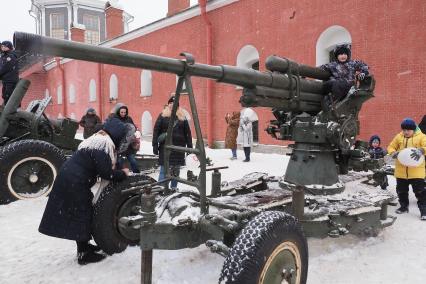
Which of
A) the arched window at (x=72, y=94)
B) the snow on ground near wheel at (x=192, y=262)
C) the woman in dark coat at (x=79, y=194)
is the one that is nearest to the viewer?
the snow on ground near wheel at (x=192, y=262)

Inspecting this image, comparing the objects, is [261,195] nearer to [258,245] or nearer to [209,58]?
[258,245]

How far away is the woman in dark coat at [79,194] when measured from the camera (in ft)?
11.3

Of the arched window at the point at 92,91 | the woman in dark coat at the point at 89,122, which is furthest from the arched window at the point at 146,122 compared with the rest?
the woman in dark coat at the point at 89,122

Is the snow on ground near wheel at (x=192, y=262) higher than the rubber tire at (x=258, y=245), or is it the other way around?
the rubber tire at (x=258, y=245)

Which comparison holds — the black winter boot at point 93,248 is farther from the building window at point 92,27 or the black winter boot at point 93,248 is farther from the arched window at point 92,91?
the building window at point 92,27

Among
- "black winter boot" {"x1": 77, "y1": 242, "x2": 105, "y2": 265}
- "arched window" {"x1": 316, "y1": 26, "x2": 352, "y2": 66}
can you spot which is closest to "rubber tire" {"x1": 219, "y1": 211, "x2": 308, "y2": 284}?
"black winter boot" {"x1": 77, "y1": 242, "x2": 105, "y2": 265}

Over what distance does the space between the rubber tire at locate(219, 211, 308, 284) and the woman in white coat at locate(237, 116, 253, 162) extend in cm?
707

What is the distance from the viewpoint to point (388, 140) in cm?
902

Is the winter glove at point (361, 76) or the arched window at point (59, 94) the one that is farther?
the arched window at point (59, 94)

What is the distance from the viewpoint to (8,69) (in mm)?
6590

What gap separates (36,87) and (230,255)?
30.5m

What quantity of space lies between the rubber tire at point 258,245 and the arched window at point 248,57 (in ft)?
34.1

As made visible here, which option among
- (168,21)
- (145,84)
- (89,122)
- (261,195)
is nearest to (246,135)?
(89,122)

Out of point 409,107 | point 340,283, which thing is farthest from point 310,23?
point 340,283
